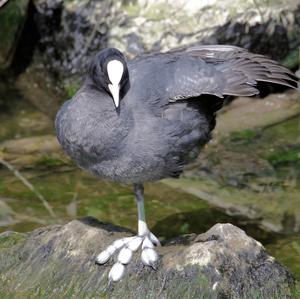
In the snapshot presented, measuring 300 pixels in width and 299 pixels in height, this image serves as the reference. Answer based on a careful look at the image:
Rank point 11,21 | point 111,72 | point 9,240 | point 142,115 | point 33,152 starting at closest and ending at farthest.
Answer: point 111,72, point 142,115, point 9,240, point 33,152, point 11,21

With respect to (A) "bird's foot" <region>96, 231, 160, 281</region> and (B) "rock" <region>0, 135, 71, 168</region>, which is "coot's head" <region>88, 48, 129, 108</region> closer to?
(A) "bird's foot" <region>96, 231, 160, 281</region>

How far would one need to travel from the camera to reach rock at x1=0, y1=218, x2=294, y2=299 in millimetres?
3543

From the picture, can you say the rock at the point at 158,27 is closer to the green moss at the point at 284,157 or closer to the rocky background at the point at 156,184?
the rocky background at the point at 156,184

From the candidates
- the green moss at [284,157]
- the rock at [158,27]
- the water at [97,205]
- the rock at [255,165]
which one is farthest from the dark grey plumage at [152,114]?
the rock at [158,27]

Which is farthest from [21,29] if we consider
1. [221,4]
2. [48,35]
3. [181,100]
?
[181,100]

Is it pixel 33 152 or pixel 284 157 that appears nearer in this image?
pixel 284 157

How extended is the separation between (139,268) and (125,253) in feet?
0.34

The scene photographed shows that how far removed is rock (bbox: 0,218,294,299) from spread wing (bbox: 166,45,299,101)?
687mm

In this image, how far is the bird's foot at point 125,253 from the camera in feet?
12.1

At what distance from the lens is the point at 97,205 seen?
5113 millimetres

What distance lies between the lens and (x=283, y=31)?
6.50 m

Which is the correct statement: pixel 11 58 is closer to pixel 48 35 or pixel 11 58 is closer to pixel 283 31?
pixel 48 35

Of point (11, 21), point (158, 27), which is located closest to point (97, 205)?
point (158, 27)

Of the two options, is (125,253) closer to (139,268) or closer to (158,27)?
(139,268)
